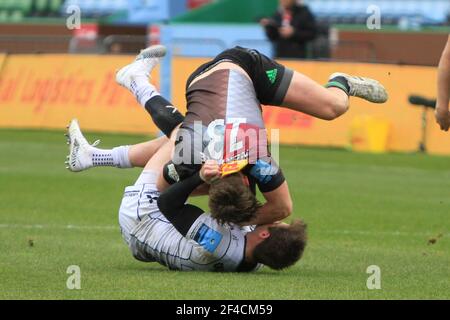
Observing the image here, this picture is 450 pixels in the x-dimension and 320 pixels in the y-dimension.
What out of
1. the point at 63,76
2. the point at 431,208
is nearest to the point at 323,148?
the point at 63,76

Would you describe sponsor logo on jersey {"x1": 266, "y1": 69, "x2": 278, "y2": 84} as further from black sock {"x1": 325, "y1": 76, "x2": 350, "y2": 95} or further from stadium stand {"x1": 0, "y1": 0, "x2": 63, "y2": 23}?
stadium stand {"x1": 0, "y1": 0, "x2": 63, "y2": 23}

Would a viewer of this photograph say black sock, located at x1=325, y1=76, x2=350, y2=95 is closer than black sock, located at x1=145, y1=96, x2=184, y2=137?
No

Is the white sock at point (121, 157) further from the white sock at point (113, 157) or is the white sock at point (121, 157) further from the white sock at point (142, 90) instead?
the white sock at point (142, 90)

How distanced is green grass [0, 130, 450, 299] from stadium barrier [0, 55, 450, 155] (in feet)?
1.65

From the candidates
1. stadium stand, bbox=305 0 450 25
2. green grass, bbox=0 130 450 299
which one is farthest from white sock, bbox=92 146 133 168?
stadium stand, bbox=305 0 450 25

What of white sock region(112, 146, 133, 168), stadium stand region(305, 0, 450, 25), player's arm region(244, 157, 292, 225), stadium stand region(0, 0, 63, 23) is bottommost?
A: stadium stand region(0, 0, 63, 23)

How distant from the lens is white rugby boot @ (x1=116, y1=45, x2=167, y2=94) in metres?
10.4

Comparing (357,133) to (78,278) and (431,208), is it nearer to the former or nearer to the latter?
(431,208)

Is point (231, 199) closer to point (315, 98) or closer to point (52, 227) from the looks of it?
point (315, 98)

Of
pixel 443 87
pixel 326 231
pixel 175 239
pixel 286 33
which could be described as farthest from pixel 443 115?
pixel 286 33

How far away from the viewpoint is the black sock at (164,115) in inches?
378

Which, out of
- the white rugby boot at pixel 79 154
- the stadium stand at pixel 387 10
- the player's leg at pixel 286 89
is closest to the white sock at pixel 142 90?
the white rugby boot at pixel 79 154

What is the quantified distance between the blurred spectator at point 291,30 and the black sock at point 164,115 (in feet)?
39.8

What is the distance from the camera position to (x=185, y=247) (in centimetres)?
888
